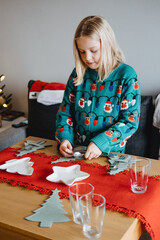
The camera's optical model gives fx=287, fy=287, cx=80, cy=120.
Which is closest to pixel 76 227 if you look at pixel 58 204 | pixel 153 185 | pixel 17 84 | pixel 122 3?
pixel 58 204

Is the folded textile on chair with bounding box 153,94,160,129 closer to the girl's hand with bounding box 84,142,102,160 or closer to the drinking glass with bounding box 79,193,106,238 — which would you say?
the girl's hand with bounding box 84,142,102,160

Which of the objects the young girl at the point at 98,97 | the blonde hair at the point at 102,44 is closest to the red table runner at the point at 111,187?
the young girl at the point at 98,97

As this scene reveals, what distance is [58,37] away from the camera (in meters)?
2.56

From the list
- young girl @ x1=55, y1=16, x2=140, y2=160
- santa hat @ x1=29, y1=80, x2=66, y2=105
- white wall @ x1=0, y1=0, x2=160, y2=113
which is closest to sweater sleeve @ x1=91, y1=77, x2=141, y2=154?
young girl @ x1=55, y1=16, x2=140, y2=160

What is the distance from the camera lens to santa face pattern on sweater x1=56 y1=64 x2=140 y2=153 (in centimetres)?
136

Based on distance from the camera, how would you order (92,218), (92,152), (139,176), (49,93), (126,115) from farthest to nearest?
(49,93)
(126,115)
(92,152)
(139,176)
(92,218)

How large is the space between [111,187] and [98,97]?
0.55 meters

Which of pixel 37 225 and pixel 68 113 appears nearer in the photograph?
pixel 37 225

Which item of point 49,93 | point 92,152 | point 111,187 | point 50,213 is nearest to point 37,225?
point 50,213

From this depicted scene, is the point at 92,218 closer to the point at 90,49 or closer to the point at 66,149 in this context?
the point at 66,149

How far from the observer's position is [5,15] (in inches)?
109

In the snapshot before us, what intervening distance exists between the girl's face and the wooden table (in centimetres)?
69

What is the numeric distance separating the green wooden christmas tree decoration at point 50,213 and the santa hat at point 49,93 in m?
1.49

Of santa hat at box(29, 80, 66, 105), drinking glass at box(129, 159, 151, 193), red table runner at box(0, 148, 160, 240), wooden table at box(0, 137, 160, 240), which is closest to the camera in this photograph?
wooden table at box(0, 137, 160, 240)
